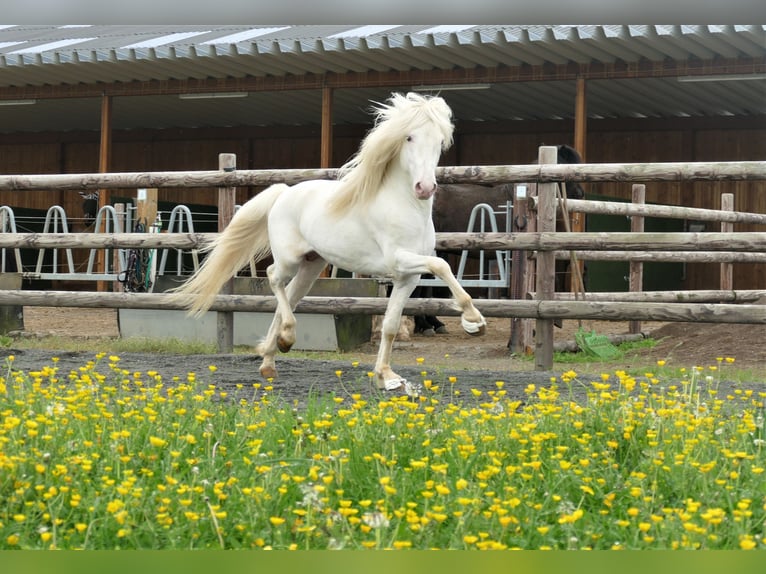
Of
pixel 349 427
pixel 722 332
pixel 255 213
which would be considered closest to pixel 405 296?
pixel 255 213

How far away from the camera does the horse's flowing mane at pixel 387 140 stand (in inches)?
200

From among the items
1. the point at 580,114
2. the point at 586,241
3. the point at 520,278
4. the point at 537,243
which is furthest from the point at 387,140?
the point at 580,114

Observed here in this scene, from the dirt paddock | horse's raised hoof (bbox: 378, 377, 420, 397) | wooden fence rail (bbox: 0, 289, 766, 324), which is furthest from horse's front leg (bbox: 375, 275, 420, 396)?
wooden fence rail (bbox: 0, 289, 766, 324)

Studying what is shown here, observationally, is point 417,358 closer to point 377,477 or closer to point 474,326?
point 474,326

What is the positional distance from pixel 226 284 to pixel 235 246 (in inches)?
49.7

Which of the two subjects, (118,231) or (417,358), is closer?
(417,358)

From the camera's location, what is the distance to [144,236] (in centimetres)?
741

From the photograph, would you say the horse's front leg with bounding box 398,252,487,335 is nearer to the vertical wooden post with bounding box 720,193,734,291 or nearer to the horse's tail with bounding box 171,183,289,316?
the horse's tail with bounding box 171,183,289,316

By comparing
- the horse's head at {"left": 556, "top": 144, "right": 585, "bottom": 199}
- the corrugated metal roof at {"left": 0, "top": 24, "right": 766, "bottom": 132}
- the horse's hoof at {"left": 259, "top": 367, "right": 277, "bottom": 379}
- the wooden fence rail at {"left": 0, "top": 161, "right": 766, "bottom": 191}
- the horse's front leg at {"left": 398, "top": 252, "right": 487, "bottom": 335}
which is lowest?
the horse's hoof at {"left": 259, "top": 367, "right": 277, "bottom": 379}

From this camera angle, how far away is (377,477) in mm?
2916

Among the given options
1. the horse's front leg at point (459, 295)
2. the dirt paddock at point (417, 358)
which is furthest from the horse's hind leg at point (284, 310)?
the horse's front leg at point (459, 295)

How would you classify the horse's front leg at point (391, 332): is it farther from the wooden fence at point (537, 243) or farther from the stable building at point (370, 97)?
the stable building at point (370, 97)

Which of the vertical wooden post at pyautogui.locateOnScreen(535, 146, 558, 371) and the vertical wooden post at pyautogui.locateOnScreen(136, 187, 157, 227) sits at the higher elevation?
the vertical wooden post at pyautogui.locateOnScreen(136, 187, 157, 227)

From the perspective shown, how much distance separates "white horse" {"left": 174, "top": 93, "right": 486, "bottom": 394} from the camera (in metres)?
5.07
